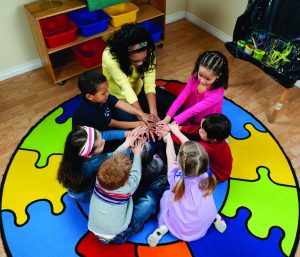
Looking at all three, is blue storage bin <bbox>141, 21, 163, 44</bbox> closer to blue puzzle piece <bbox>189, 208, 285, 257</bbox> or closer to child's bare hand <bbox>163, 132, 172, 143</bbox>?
child's bare hand <bbox>163, 132, 172, 143</bbox>

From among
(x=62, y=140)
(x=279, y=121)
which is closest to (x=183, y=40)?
(x=279, y=121)

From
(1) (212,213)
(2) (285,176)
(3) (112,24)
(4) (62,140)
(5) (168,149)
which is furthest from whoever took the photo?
(3) (112,24)

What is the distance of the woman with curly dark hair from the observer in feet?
5.82

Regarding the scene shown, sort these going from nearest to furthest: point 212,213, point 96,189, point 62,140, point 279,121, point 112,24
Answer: point 96,189 → point 212,213 → point 62,140 → point 279,121 → point 112,24

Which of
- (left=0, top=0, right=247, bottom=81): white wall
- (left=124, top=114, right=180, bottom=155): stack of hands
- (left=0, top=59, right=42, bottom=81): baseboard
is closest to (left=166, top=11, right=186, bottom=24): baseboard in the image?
(left=0, top=0, right=247, bottom=81): white wall

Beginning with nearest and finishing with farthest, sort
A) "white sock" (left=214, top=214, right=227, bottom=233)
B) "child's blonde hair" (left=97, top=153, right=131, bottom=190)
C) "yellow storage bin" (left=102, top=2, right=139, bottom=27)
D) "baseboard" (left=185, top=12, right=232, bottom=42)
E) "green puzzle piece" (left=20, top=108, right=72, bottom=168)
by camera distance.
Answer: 1. "child's blonde hair" (left=97, top=153, right=131, bottom=190)
2. "white sock" (left=214, top=214, right=227, bottom=233)
3. "green puzzle piece" (left=20, top=108, right=72, bottom=168)
4. "yellow storage bin" (left=102, top=2, right=139, bottom=27)
5. "baseboard" (left=185, top=12, right=232, bottom=42)

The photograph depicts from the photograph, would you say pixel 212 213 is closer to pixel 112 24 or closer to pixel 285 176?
pixel 285 176

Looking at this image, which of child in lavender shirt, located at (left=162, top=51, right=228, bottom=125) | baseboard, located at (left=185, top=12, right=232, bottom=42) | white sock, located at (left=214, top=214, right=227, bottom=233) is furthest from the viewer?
baseboard, located at (left=185, top=12, right=232, bottom=42)

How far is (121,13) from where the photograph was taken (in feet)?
8.87

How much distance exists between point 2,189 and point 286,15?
7.91 ft

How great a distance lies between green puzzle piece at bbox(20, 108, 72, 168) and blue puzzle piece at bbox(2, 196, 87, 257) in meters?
0.38

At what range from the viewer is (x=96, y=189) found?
1379mm

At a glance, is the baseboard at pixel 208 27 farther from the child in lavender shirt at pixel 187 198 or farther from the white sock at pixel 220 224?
the white sock at pixel 220 224

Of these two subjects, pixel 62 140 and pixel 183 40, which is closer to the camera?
pixel 62 140
